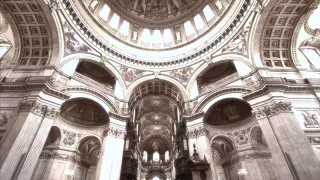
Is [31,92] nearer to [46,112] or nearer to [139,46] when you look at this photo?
[46,112]

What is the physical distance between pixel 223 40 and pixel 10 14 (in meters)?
18.8

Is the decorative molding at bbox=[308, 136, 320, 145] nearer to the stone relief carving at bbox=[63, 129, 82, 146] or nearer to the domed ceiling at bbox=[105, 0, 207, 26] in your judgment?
the stone relief carving at bbox=[63, 129, 82, 146]

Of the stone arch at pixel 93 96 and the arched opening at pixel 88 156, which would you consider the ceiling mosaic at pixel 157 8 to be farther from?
the arched opening at pixel 88 156

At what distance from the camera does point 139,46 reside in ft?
72.3

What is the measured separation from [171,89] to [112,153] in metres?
9.70

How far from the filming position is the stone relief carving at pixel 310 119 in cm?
1165

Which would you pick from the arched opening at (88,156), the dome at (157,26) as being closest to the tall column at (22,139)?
the arched opening at (88,156)

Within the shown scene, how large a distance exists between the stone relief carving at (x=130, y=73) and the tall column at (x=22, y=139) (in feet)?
27.8

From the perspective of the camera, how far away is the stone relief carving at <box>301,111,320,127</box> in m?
11.7

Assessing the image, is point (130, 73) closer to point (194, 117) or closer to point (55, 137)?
point (194, 117)

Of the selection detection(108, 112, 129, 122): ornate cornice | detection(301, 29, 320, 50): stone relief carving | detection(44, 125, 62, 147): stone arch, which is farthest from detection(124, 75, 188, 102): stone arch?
detection(301, 29, 320, 50): stone relief carving

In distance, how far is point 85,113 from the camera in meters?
17.0

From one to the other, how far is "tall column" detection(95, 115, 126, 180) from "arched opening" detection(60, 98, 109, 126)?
5.61 feet

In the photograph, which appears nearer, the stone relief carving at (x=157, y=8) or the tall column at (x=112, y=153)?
the tall column at (x=112, y=153)
